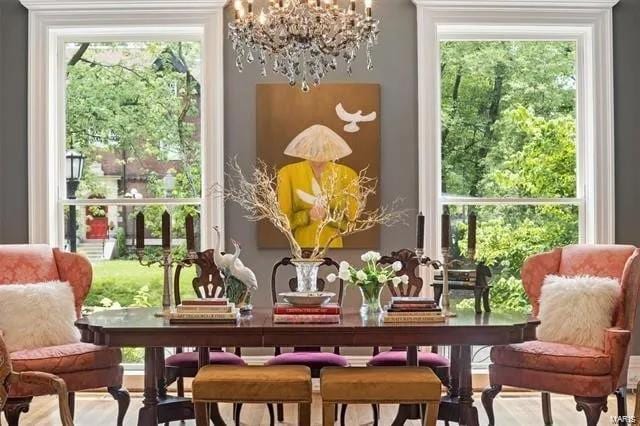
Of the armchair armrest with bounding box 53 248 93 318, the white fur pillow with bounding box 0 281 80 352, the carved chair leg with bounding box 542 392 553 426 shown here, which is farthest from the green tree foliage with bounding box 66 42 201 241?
the carved chair leg with bounding box 542 392 553 426

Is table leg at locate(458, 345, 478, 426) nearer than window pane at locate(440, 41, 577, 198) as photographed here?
Yes

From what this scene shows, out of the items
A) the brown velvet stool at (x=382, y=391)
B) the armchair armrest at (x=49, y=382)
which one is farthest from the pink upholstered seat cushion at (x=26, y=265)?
the brown velvet stool at (x=382, y=391)

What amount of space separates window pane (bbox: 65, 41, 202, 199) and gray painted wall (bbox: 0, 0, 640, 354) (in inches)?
12.9

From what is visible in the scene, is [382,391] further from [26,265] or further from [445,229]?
[26,265]

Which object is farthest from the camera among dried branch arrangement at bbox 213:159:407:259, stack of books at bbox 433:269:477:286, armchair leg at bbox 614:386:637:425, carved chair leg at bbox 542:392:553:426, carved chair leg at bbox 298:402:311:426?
dried branch arrangement at bbox 213:159:407:259

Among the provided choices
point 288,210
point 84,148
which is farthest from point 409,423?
point 84,148

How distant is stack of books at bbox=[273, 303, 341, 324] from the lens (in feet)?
11.7

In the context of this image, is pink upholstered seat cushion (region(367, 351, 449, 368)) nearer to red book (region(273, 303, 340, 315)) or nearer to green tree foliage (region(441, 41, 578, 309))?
red book (region(273, 303, 340, 315))

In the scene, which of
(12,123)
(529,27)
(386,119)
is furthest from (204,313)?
(529,27)

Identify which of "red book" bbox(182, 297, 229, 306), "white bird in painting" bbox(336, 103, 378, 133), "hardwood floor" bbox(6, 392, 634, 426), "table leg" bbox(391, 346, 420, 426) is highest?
"white bird in painting" bbox(336, 103, 378, 133)

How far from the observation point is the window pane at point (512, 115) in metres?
5.68

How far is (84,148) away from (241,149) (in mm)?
1183

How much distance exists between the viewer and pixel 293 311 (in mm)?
3613

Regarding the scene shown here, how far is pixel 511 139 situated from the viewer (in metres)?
5.69
